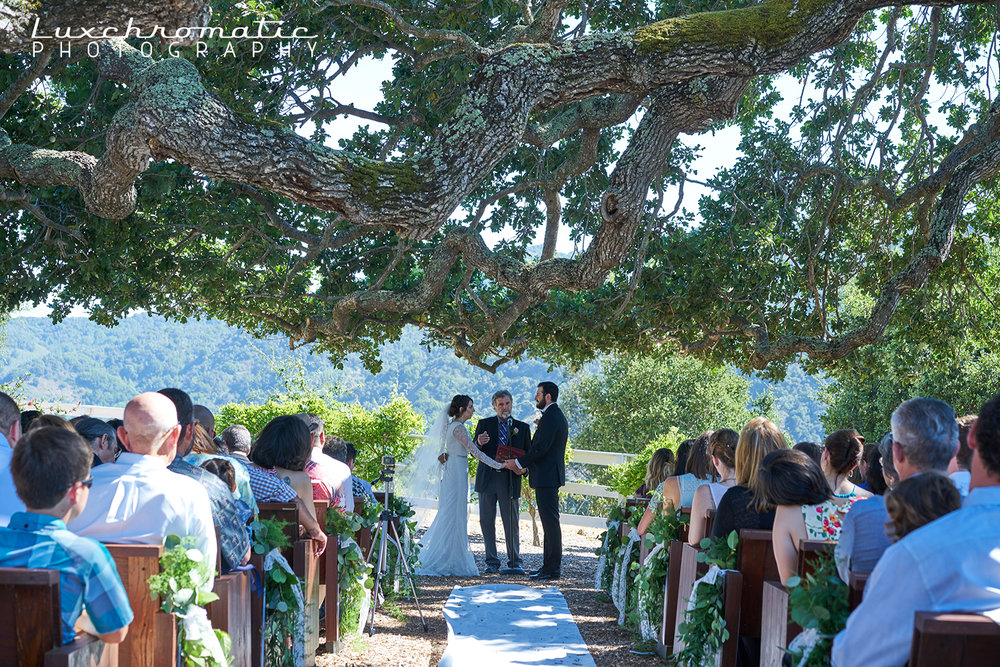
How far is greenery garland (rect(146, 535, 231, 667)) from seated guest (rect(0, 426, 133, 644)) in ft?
1.62

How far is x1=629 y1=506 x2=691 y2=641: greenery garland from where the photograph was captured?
657 centimetres

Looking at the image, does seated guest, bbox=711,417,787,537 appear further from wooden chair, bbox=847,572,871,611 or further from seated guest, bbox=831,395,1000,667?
seated guest, bbox=831,395,1000,667

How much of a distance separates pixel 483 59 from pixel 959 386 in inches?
670

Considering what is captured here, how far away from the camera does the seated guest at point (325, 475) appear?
6637 mm

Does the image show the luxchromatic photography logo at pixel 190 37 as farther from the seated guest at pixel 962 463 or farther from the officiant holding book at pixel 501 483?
the seated guest at pixel 962 463

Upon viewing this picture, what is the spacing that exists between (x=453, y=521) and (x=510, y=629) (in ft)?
10.7

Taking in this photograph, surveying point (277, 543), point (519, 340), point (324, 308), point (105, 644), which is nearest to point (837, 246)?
point (519, 340)

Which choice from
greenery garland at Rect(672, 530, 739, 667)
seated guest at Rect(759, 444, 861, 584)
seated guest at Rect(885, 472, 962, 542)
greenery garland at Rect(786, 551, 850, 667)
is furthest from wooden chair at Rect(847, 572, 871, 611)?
greenery garland at Rect(672, 530, 739, 667)

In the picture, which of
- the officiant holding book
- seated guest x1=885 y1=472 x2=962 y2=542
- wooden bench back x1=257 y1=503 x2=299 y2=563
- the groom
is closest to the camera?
seated guest x1=885 y1=472 x2=962 y2=542

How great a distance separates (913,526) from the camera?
2926 mm

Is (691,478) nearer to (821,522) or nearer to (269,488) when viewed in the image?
(821,522)

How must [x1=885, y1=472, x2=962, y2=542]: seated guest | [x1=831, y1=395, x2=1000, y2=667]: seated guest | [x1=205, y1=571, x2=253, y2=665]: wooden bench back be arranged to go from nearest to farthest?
[x1=831, y1=395, x2=1000, y2=667]: seated guest
[x1=885, y1=472, x2=962, y2=542]: seated guest
[x1=205, y1=571, x2=253, y2=665]: wooden bench back

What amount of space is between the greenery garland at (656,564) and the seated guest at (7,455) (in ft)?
13.6

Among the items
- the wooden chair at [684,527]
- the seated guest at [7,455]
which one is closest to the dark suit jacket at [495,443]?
the wooden chair at [684,527]
